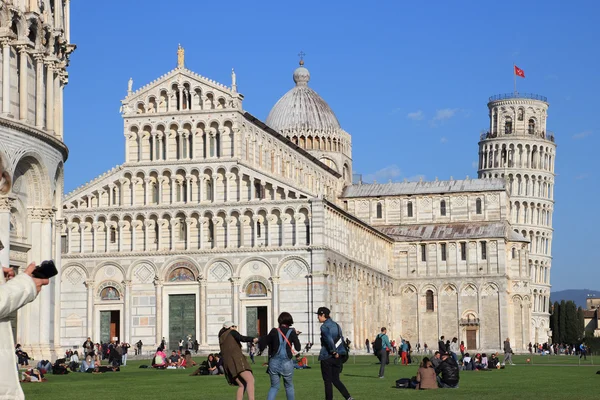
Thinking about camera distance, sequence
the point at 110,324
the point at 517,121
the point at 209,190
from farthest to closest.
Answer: the point at 517,121
the point at 110,324
the point at 209,190

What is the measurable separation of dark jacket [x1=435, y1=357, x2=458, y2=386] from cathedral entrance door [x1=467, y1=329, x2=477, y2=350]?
65.0 meters

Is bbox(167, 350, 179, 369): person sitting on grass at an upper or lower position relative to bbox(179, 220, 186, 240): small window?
lower

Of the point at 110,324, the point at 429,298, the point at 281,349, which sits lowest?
the point at 281,349

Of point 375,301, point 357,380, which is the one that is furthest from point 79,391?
point 375,301

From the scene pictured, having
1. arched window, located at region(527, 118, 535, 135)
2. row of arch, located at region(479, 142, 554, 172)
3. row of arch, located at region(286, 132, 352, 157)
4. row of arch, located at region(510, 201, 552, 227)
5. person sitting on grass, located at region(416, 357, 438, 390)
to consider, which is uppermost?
arched window, located at region(527, 118, 535, 135)

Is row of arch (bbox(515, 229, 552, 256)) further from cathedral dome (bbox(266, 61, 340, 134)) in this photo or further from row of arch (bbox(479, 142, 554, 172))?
cathedral dome (bbox(266, 61, 340, 134))

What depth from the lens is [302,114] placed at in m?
101

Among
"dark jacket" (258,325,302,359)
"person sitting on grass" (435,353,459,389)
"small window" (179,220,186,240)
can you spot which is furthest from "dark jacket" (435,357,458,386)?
"small window" (179,220,186,240)

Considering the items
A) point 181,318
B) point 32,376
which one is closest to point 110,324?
point 181,318

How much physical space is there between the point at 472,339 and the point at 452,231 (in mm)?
9418

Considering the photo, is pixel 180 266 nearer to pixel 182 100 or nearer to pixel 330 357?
pixel 182 100

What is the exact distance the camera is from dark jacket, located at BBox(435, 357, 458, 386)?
28672mm

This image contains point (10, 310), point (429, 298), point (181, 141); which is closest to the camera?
point (10, 310)

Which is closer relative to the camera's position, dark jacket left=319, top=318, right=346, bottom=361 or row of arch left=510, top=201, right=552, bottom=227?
dark jacket left=319, top=318, right=346, bottom=361
